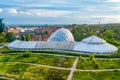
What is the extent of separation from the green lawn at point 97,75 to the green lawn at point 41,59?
7290 millimetres

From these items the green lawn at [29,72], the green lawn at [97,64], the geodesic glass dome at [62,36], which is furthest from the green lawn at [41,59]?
the geodesic glass dome at [62,36]

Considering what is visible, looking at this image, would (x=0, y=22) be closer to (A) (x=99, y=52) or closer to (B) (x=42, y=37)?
(B) (x=42, y=37)

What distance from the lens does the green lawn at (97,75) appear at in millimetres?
58719

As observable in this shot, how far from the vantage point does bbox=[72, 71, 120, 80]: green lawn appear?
193 ft

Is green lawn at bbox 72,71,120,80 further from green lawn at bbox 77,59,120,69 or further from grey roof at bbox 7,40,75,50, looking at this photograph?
grey roof at bbox 7,40,75,50

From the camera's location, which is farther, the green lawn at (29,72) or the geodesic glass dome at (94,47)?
the geodesic glass dome at (94,47)

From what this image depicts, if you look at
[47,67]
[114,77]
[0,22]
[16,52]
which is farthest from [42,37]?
[114,77]

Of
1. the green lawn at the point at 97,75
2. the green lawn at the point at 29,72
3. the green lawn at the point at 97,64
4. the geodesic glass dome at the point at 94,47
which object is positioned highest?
the geodesic glass dome at the point at 94,47

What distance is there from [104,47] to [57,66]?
23.0m

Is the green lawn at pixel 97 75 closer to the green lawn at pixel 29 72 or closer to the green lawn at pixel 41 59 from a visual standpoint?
the green lawn at pixel 29 72

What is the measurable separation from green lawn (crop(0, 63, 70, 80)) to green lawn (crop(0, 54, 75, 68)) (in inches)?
183

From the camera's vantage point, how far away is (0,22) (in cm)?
15950

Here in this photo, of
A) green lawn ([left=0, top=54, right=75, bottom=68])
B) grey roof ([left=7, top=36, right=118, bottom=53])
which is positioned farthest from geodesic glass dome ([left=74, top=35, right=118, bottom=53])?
green lawn ([left=0, top=54, right=75, bottom=68])

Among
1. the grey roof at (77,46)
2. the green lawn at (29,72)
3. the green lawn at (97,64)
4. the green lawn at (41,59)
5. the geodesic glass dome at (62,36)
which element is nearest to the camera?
the green lawn at (29,72)
